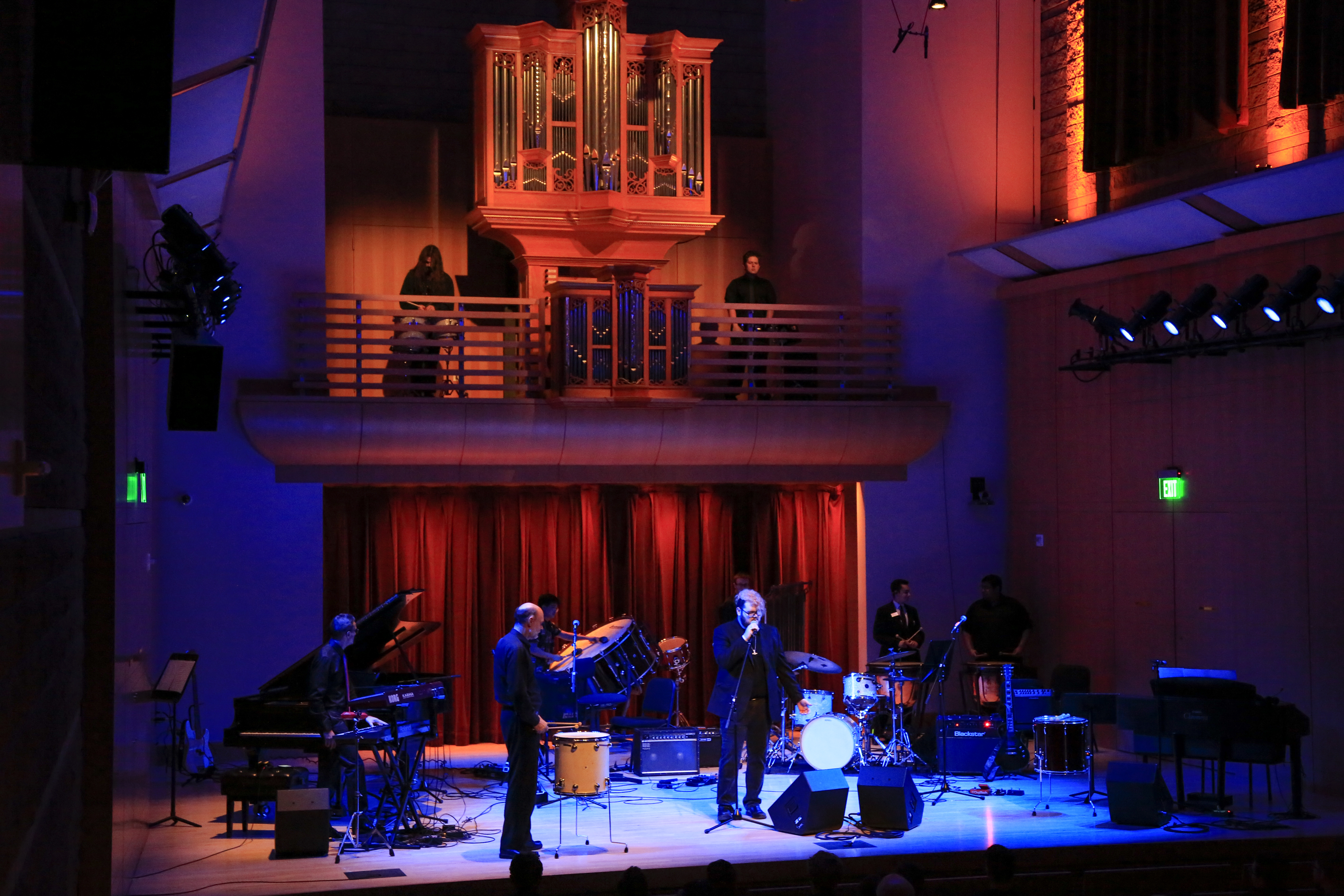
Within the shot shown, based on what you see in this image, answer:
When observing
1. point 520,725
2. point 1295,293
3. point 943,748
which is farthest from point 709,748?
point 1295,293

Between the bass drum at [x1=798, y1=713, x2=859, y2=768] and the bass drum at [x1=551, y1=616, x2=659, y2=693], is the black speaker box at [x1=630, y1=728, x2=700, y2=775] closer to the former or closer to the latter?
the bass drum at [x1=551, y1=616, x2=659, y2=693]

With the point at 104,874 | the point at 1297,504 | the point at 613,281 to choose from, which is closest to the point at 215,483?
the point at 613,281

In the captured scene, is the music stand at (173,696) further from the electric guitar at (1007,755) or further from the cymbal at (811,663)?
the electric guitar at (1007,755)

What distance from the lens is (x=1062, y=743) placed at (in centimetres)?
934

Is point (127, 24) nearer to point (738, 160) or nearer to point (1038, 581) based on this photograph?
point (1038, 581)

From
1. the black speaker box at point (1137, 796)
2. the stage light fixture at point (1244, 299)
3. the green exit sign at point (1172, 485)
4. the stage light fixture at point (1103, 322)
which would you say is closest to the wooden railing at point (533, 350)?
the stage light fixture at point (1103, 322)

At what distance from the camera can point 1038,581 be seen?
41.8 feet

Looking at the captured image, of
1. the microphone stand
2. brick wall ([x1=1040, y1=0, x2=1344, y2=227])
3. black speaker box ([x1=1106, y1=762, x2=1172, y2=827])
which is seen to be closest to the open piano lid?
the microphone stand

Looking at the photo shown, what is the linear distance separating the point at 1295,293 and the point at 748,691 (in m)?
4.89

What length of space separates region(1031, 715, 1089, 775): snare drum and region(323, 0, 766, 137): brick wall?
803 cm

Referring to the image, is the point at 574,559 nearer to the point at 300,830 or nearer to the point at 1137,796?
the point at 300,830

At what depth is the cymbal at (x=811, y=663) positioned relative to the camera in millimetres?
9852

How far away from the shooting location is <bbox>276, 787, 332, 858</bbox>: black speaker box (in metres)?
8.25

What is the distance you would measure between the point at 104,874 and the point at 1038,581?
9.42m
